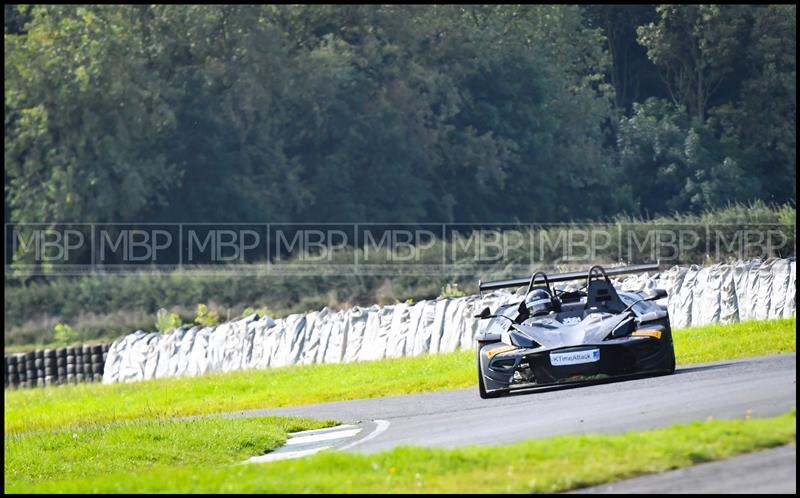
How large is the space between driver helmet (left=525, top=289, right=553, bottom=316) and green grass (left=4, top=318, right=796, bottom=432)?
3.74 metres

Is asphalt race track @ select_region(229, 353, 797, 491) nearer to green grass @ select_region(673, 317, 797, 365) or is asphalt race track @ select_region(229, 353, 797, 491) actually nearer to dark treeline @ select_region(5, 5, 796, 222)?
green grass @ select_region(673, 317, 797, 365)

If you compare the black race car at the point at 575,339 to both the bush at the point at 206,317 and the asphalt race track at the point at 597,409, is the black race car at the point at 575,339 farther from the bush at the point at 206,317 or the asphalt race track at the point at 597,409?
the bush at the point at 206,317

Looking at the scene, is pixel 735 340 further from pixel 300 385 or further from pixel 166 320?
pixel 166 320

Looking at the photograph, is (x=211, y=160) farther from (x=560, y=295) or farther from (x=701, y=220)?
(x=560, y=295)

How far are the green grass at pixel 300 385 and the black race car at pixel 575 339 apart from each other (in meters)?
3.68

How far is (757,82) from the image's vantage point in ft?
213

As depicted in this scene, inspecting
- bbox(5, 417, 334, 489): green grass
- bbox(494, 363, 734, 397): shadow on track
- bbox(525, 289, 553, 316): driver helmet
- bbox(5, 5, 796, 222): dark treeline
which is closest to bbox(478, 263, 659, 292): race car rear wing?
bbox(525, 289, 553, 316): driver helmet

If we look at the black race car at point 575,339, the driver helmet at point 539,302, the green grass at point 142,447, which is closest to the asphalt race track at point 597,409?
the black race car at point 575,339

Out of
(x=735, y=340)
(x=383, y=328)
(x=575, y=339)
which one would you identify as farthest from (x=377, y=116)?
(x=575, y=339)

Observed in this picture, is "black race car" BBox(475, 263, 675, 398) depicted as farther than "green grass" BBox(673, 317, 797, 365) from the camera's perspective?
No

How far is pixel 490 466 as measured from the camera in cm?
1144

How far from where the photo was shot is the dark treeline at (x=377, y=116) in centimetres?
5934

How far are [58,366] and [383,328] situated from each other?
11.0 metres

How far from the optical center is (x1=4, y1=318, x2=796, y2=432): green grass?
75.4 feet
